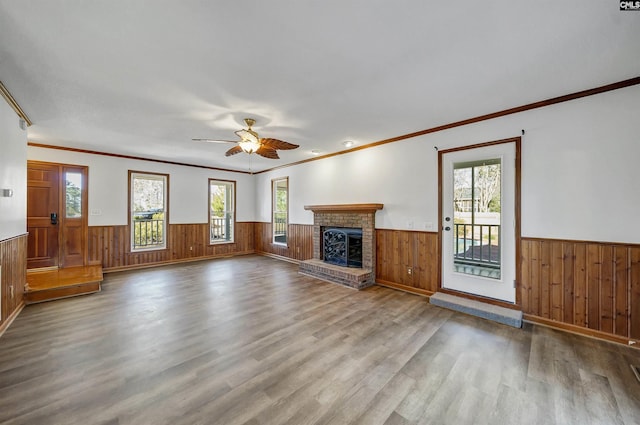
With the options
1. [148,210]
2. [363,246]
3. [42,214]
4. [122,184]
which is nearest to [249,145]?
[363,246]

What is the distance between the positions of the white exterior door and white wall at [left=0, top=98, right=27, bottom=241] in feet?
18.8

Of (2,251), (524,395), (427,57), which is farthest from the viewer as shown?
(2,251)

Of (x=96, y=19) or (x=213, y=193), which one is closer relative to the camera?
(x=96, y=19)

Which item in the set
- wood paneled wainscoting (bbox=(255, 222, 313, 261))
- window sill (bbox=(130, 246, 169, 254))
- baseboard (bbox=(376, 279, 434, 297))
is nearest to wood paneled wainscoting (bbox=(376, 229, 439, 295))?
baseboard (bbox=(376, 279, 434, 297))

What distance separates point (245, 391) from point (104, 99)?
362 cm

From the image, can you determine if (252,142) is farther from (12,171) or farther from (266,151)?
(12,171)

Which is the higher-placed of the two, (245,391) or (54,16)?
(54,16)

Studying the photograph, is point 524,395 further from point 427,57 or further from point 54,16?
point 54,16

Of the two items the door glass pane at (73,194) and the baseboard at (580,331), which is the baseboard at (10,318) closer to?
the door glass pane at (73,194)

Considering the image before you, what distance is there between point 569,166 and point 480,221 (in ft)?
3.74

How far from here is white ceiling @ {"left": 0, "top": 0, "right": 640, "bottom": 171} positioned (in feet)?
5.74

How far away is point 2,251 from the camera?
116 inches

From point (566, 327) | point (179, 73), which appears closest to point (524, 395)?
point (566, 327)

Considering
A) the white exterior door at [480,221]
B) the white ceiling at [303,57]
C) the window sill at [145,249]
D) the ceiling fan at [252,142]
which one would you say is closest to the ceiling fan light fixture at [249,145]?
the ceiling fan at [252,142]
